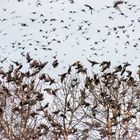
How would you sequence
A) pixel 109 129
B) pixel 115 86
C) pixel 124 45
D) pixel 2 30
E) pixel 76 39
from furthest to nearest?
pixel 2 30 < pixel 76 39 < pixel 124 45 < pixel 115 86 < pixel 109 129

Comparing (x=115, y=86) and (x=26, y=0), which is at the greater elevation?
(x=115, y=86)

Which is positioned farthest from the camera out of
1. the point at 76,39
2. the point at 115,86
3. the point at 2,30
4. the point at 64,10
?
the point at 64,10

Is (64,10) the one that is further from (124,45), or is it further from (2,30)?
(124,45)

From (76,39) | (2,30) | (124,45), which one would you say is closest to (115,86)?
(124,45)

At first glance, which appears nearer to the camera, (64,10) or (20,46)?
(20,46)

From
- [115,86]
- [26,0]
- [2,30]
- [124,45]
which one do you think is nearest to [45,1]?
[26,0]

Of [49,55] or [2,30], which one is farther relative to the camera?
[2,30]

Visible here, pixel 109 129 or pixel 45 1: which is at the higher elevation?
pixel 109 129

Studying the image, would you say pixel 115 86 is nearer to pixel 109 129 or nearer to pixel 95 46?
pixel 109 129

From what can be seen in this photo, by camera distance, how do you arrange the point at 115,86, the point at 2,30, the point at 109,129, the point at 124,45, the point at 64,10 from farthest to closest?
the point at 64,10 < the point at 2,30 < the point at 124,45 < the point at 115,86 < the point at 109,129

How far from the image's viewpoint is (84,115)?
106 ft

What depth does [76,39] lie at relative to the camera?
4956 cm

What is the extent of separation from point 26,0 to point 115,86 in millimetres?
30138

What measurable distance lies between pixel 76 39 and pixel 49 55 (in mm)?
3794
